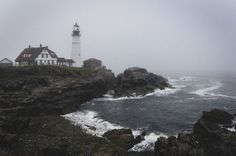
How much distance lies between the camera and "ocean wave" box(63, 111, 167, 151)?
1183 inches

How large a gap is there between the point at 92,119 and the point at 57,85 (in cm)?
1042

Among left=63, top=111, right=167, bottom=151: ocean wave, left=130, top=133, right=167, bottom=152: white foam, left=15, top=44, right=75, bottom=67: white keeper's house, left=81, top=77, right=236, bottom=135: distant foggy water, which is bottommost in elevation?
left=130, top=133, right=167, bottom=152: white foam

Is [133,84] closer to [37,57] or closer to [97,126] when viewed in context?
[37,57]

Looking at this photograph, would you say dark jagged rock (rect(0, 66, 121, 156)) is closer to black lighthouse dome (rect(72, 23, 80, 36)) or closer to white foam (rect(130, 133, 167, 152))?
white foam (rect(130, 133, 167, 152))

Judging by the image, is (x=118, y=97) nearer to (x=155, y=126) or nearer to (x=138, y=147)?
(x=155, y=126)

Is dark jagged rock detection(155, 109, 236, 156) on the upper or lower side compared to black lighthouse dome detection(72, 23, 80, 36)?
lower

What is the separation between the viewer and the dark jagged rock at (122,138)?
29748 mm

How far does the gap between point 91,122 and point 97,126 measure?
2.29 metres

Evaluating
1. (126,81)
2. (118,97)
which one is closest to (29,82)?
(118,97)

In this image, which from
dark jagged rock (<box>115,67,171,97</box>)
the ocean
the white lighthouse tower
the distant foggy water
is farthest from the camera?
the white lighthouse tower

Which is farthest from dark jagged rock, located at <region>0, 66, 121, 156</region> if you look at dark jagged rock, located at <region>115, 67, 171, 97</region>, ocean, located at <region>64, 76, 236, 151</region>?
dark jagged rock, located at <region>115, 67, 171, 97</region>

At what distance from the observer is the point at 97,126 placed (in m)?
37.2

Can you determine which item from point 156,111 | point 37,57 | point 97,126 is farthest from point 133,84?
point 97,126

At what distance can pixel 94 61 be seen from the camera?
85.3 m
